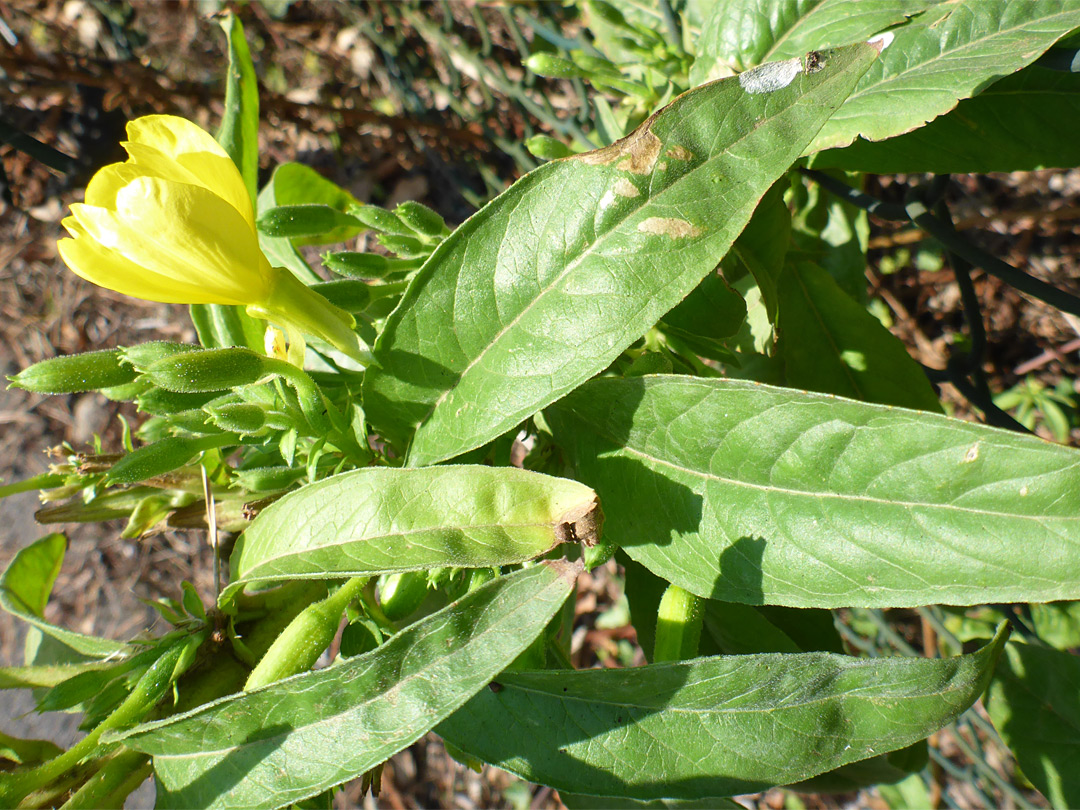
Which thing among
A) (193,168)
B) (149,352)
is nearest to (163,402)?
(149,352)

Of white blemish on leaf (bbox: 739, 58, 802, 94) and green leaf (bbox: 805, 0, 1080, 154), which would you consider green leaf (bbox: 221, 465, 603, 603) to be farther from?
green leaf (bbox: 805, 0, 1080, 154)

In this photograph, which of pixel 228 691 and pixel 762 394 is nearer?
pixel 762 394

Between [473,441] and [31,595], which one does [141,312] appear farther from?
[473,441]

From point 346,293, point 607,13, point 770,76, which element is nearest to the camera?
point 770,76

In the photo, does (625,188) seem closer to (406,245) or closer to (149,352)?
(406,245)

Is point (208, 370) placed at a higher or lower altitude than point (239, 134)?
lower

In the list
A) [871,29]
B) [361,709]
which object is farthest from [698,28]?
[361,709]
